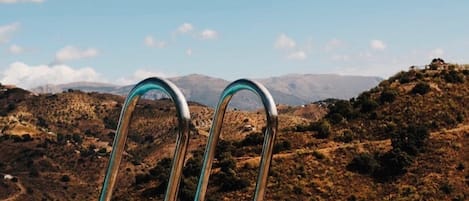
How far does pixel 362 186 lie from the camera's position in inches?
2466

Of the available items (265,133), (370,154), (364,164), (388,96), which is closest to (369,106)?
(388,96)

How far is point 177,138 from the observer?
239 inches

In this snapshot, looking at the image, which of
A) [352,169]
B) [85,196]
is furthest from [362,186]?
[85,196]

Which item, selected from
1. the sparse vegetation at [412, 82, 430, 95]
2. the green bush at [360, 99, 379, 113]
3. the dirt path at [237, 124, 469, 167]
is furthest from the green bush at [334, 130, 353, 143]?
the sparse vegetation at [412, 82, 430, 95]

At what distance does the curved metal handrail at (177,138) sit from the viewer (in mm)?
6020

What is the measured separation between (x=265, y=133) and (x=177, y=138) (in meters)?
0.96

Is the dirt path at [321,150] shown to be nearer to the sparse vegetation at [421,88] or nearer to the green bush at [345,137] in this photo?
the green bush at [345,137]

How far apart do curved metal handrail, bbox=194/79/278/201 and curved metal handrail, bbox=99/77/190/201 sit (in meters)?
0.52

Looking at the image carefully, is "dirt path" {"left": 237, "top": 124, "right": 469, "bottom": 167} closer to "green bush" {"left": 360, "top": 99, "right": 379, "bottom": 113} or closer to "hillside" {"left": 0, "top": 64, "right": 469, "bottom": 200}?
"hillside" {"left": 0, "top": 64, "right": 469, "bottom": 200}

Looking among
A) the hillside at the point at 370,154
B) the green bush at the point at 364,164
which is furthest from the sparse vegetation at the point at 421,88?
the green bush at the point at 364,164

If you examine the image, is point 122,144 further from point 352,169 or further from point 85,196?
point 85,196

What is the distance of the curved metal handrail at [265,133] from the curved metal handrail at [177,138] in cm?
52

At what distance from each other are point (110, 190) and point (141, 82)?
1.11 m

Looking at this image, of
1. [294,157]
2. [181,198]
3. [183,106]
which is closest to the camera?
[183,106]
